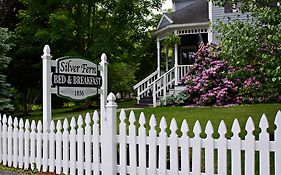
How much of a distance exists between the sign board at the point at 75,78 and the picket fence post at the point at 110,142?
1.47m

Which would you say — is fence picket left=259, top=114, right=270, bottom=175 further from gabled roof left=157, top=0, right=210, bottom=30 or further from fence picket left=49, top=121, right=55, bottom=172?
gabled roof left=157, top=0, right=210, bottom=30

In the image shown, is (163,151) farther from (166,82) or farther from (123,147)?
(166,82)

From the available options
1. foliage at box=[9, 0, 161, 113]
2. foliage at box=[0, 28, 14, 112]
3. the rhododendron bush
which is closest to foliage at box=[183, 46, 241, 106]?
the rhododendron bush

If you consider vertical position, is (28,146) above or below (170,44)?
below

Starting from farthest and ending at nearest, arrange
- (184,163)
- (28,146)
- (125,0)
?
1. (125,0)
2. (28,146)
3. (184,163)

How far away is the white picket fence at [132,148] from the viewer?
4.17 metres

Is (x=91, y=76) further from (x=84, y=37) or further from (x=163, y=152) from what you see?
(x=84, y=37)

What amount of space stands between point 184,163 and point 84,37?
1557cm

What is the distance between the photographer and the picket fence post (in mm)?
5164

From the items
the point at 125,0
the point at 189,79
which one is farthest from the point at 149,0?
the point at 189,79

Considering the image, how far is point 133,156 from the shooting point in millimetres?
5031

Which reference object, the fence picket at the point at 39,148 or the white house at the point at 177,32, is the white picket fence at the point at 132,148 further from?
the white house at the point at 177,32

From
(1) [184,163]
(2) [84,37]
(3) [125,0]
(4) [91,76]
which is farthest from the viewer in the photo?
(2) [84,37]

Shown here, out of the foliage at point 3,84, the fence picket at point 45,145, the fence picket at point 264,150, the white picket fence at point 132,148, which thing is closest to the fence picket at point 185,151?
the white picket fence at point 132,148
